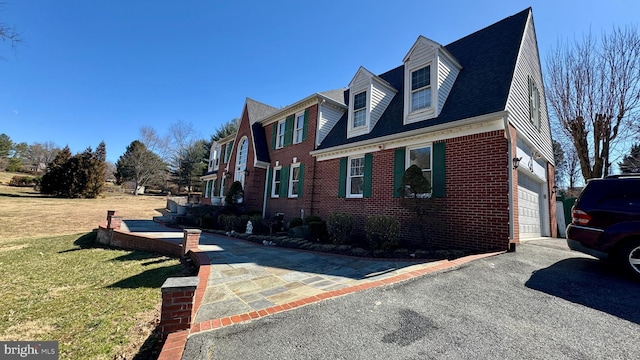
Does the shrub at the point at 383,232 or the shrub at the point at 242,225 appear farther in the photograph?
the shrub at the point at 242,225

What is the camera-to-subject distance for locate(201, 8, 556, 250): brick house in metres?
6.34

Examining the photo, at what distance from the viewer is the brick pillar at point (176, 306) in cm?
256

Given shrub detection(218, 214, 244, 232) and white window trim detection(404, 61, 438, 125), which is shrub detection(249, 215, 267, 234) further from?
white window trim detection(404, 61, 438, 125)

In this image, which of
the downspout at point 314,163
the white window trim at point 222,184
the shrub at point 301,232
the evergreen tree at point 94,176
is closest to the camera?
the shrub at point 301,232

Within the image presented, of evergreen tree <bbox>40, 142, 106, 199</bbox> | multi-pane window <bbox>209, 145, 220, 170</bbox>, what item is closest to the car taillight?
multi-pane window <bbox>209, 145, 220, 170</bbox>

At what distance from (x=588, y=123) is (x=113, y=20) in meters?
23.7

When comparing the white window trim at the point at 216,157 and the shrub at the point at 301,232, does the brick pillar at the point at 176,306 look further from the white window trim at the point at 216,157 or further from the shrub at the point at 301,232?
the white window trim at the point at 216,157

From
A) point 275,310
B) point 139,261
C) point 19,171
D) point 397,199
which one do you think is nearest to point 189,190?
point 19,171

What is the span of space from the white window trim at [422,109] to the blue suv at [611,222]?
170 inches

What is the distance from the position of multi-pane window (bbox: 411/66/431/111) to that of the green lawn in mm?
8809

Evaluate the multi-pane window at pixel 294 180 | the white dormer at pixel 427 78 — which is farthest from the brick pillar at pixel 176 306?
the multi-pane window at pixel 294 180

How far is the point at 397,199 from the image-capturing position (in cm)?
→ 829

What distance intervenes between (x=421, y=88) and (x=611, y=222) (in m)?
5.92

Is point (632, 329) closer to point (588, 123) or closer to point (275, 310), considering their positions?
point (275, 310)
